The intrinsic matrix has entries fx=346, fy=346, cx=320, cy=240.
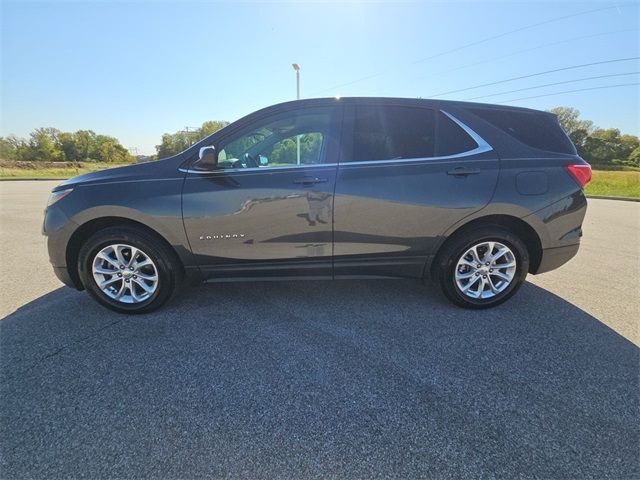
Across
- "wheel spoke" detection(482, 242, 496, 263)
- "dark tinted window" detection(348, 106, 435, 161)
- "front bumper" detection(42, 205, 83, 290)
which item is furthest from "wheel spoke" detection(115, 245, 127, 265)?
"wheel spoke" detection(482, 242, 496, 263)

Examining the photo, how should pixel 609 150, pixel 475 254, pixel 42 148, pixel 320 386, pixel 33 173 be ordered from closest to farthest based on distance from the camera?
pixel 320 386
pixel 475 254
pixel 33 173
pixel 609 150
pixel 42 148

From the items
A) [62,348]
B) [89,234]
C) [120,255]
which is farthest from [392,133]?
[62,348]

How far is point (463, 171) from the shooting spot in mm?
3002

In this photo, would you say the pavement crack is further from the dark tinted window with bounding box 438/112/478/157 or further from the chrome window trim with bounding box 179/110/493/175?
the dark tinted window with bounding box 438/112/478/157

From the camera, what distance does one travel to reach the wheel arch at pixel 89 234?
3.03 meters

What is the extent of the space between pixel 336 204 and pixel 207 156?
3.73 ft

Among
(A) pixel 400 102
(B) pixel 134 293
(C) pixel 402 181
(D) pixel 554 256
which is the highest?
(A) pixel 400 102

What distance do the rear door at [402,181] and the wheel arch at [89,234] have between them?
1.57 m

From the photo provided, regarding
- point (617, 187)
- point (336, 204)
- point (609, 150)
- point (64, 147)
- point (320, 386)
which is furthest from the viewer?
point (64, 147)

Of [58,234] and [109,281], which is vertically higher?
[58,234]

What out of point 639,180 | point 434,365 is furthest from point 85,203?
point 639,180

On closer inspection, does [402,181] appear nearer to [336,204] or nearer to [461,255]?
[336,204]

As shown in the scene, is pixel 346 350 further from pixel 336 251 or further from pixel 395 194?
pixel 395 194

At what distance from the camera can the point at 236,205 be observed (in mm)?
2930
